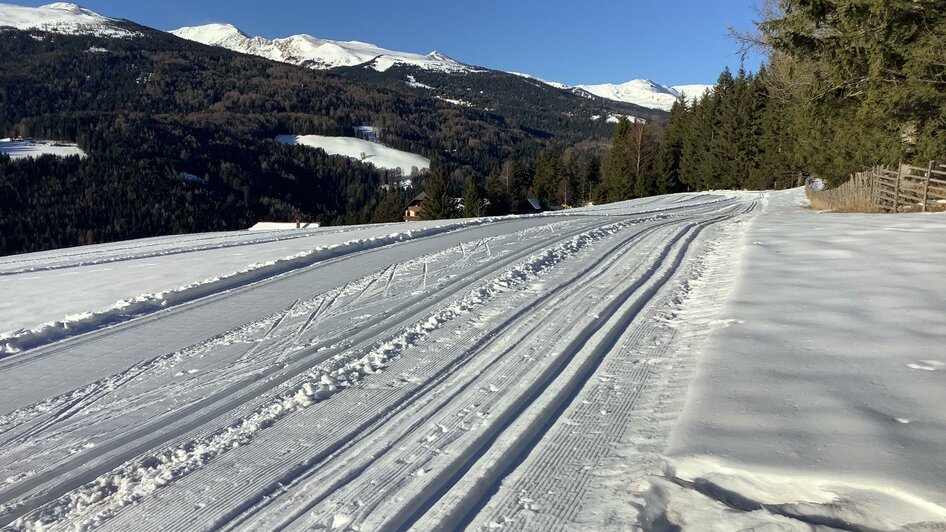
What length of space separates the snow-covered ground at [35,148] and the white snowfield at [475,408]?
12503cm

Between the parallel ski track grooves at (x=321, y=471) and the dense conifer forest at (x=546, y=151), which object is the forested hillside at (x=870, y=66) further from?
the parallel ski track grooves at (x=321, y=471)

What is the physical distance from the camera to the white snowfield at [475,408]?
101 inches

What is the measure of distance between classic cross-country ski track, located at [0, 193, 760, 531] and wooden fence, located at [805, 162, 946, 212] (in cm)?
1305

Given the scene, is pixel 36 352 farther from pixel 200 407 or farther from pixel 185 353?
pixel 200 407

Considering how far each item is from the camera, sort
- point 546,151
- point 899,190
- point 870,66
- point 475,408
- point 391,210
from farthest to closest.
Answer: point 546,151
point 391,210
point 899,190
point 870,66
point 475,408

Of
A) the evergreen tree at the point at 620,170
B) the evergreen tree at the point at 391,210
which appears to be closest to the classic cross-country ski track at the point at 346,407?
the evergreen tree at the point at 391,210

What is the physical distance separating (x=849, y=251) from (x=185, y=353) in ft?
29.4

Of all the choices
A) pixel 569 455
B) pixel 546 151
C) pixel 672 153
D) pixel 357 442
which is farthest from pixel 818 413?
pixel 546 151

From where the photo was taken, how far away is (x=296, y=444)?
322 centimetres

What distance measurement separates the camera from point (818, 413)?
127 inches

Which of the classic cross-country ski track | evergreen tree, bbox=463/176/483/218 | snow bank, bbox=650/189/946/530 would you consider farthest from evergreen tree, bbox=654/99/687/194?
the classic cross-country ski track

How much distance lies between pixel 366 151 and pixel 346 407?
174 meters

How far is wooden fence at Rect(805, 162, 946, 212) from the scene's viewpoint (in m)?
15.2

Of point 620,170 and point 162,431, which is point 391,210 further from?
point 162,431
